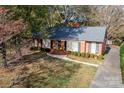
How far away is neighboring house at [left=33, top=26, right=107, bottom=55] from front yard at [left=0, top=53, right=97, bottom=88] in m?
2.80

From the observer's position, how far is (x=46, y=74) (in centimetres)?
1351

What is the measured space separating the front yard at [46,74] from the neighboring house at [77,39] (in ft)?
9.17

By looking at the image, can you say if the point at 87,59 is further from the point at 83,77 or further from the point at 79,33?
the point at 83,77

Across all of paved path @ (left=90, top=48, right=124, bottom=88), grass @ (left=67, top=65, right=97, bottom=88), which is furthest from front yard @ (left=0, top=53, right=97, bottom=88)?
paved path @ (left=90, top=48, right=124, bottom=88)

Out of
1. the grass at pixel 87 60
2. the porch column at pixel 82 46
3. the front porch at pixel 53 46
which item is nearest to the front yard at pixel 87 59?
the grass at pixel 87 60

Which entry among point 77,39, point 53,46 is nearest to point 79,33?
point 77,39

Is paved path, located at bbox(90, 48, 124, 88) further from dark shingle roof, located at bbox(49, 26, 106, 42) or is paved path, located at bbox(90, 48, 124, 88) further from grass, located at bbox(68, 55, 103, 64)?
dark shingle roof, located at bbox(49, 26, 106, 42)

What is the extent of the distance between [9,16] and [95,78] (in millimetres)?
6223

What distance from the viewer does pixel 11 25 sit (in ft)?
42.3

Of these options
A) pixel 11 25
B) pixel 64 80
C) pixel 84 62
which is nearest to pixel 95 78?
pixel 64 80

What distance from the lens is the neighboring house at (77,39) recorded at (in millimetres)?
18531

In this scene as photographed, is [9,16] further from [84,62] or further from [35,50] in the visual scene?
[84,62]

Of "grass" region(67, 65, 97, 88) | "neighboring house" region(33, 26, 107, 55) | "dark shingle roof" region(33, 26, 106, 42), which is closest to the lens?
"grass" region(67, 65, 97, 88)

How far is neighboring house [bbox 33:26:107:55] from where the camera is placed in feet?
60.8
